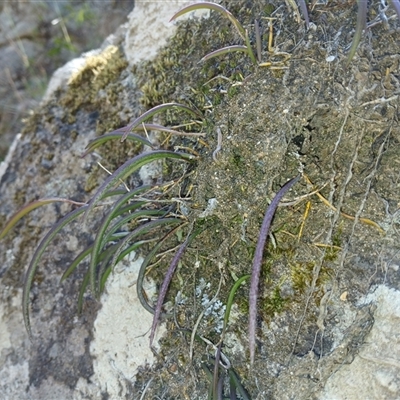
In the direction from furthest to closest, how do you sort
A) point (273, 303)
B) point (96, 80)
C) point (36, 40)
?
1. point (36, 40)
2. point (96, 80)
3. point (273, 303)

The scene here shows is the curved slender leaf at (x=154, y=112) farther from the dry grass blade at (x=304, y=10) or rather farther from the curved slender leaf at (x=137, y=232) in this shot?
the dry grass blade at (x=304, y=10)

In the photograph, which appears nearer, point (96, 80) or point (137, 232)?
point (137, 232)

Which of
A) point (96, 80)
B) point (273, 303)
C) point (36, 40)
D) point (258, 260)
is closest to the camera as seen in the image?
point (258, 260)

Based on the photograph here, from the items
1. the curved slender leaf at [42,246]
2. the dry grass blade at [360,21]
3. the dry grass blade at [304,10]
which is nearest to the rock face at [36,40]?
the curved slender leaf at [42,246]

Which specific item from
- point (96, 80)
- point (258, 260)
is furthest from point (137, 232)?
point (96, 80)

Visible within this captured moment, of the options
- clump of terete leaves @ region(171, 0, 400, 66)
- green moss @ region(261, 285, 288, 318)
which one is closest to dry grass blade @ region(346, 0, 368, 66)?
clump of terete leaves @ region(171, 0, 400, 66)

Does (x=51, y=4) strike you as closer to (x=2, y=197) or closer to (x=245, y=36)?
(x=2, y=197)

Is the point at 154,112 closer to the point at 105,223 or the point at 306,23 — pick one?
the point at 105,223
